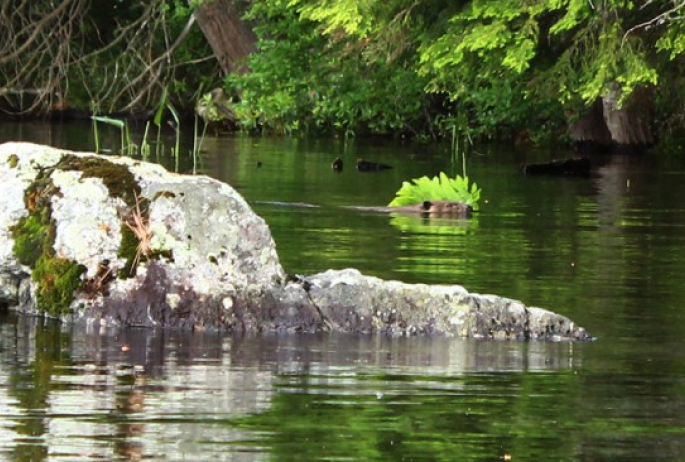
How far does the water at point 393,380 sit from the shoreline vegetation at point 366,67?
11050mm

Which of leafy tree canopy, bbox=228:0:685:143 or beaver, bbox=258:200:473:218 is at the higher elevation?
leafy tree canopy, bbox=228:0:685:143

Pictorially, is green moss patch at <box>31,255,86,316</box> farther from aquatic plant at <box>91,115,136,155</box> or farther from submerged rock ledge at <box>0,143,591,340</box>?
aquatic plant at <box>91,115,136,155</box>

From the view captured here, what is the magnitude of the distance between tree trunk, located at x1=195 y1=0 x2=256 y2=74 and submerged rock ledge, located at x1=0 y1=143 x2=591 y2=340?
106ft

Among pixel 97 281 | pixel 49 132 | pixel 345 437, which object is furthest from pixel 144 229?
pixel 49 132

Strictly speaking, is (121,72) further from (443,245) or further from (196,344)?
(196,344)

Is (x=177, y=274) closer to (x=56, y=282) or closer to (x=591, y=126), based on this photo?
(x=56, y=282)

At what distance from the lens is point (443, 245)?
17.2 metres

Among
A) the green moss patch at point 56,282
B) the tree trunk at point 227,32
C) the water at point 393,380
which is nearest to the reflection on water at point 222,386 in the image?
the water at point 393,380

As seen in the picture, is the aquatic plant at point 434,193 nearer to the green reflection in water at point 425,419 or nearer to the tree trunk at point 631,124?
the green reflection in water at point 425,419

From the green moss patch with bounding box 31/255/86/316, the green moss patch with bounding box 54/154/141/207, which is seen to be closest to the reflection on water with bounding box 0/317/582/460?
the green moss patch with bounding box 31/255/86/316

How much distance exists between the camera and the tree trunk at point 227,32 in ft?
146

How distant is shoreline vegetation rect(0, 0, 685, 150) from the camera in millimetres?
28422

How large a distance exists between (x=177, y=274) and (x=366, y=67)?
90.0 ft

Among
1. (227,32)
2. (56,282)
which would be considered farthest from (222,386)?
(227,32)
